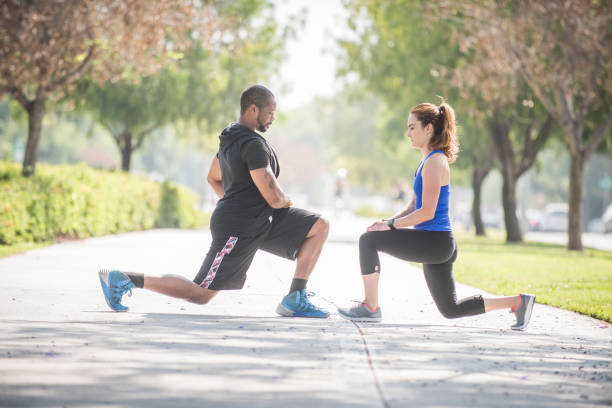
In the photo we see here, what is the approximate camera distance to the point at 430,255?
631cm

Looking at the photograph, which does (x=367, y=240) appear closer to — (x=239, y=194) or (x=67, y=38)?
(x=239, y=194)

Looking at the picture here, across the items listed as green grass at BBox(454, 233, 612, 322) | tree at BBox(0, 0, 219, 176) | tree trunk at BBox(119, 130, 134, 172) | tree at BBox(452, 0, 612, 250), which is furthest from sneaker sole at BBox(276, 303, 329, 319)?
tree trunk at BBox(119, 130, 134, 172)

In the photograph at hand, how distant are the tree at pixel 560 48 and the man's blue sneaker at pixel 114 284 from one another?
15.1 metres

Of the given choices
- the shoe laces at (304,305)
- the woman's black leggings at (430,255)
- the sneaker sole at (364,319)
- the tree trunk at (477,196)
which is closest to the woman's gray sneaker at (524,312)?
the woman's black leggings at (430,255)

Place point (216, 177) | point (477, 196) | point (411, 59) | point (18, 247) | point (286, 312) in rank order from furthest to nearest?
point (477, 196) < point (411, 59) < point (18, 247) < point (216, 177) < point (286, 312)

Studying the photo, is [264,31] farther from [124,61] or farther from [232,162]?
[232,162]

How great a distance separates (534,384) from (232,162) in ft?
9.75

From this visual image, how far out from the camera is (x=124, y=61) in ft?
59.5

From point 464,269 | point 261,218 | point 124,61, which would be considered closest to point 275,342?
point 261,218

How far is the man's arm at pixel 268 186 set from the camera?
6.23 m

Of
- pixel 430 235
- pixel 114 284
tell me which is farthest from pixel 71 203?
pixel 430 235

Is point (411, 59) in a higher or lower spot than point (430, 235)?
higher

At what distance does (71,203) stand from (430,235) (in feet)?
36.0

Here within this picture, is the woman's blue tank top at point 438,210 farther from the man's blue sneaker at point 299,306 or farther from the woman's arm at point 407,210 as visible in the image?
the man's blue sneaker at point 299,306
